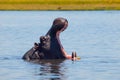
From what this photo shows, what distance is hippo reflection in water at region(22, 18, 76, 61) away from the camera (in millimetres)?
20375

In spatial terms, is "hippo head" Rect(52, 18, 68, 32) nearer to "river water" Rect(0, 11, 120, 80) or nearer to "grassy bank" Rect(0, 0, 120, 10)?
"river water" Rect(0, 11, 120, 80)

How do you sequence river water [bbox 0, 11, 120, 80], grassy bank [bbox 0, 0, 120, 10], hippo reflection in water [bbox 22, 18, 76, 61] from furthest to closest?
1. grassy bank [bbox 0, 0, 120, 10]
2. hippo reflection in water [bbox 22, 18, 76, 61]
3. river water [bbox 0, 11, 120, 80]

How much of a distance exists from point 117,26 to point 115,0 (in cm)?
2791

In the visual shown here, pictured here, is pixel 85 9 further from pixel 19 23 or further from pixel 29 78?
pixel 29 78

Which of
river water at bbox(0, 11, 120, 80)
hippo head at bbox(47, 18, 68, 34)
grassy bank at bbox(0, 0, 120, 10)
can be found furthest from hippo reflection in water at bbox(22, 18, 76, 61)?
grassy bank at bbox(0, 0, 120, 10)

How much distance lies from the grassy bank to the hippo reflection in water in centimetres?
3959

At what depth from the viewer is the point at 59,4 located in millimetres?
64500

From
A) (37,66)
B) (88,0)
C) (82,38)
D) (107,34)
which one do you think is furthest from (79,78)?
(88,0)

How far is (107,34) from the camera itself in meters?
33.0

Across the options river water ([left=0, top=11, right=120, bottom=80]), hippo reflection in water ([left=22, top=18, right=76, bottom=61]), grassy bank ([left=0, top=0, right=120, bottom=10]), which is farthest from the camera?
grassy bank ([left=0, top=0, right=120, bottom=10])

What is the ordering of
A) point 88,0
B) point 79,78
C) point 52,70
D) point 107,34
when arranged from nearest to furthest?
1. point 79,78
2. point 52,70
3. point 107,34
4. point 88,0

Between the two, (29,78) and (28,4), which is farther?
(28,4)

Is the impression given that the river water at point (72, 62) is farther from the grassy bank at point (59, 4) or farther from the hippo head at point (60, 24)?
the grassy bank at point (59, 4)

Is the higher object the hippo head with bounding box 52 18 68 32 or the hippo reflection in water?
the hippo head with bounding box 52 18 68 32
